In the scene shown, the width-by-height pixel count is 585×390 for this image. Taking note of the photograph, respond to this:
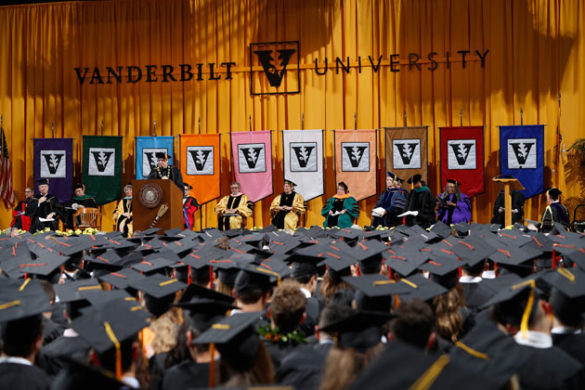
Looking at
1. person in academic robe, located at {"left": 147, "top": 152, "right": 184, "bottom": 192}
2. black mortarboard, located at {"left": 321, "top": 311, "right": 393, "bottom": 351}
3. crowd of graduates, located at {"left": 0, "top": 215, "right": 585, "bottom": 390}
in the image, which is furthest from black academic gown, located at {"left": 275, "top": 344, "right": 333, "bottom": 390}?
person in academic robe, located at {"left": 147, "top": 152, "right": 184, "bottom": 192}

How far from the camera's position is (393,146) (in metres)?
12.8

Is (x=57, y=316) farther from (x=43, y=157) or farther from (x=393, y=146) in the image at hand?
(x=43, y=157)

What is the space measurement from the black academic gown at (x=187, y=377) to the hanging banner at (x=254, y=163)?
10.8 meters

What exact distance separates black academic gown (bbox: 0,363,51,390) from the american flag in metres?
13.0

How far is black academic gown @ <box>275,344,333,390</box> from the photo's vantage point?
90.0 inches

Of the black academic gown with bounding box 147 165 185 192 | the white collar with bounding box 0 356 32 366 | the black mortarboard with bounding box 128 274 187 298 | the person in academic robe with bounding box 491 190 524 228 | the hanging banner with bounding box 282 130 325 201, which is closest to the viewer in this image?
the white collar with bounding box 0 356 32 366

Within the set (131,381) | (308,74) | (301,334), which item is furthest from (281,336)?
(308,74)

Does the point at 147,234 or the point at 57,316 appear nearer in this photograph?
the point at 57,316

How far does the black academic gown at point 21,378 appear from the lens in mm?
2100

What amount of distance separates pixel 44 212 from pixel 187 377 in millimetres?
10486

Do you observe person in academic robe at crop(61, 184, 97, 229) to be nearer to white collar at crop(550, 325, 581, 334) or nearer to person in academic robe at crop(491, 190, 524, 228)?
person in academic robe at crop(491, 190, 524, 228)

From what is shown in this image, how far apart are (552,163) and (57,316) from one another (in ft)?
39.0

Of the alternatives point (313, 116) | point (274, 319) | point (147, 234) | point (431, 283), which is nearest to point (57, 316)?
point (274, 319)

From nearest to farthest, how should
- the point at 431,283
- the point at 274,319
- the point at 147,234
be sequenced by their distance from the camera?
the point at 274,319 < the point at 431,283 < the point at 147,234
